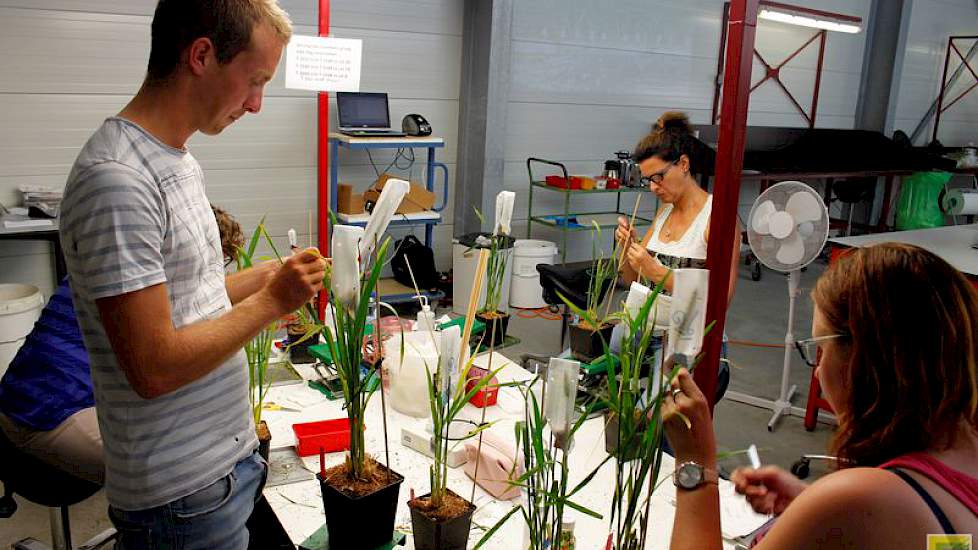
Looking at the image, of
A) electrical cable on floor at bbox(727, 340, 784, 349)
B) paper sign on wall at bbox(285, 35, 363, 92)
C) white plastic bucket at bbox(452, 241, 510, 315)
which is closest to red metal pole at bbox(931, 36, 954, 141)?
electrical cable on floor at bbox(727, 340, 784, 349)

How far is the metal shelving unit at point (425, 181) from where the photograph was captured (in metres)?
5.29

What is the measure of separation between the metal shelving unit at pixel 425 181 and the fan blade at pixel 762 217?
2.55m

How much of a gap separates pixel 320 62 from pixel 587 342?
5.87 feet

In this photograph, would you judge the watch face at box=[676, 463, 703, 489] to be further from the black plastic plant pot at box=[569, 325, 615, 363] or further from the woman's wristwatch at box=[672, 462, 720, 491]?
the black plastic plant pot at box=[569, 325, 615, 363]

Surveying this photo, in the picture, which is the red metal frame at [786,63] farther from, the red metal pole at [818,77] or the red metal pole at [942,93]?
the red metal pole at [942,93]

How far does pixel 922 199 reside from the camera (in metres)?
8.98

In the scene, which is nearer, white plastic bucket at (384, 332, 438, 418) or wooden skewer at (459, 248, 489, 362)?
wooden skewer at (459, 248, 489, 362)

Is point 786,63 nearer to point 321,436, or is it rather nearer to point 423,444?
point 423,444

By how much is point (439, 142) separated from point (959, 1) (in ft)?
28.1

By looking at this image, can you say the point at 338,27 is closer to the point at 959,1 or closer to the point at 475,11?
the point at 475,11

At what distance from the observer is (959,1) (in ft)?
33.5

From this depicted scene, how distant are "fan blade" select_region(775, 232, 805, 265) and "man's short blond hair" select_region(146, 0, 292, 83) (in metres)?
2.88

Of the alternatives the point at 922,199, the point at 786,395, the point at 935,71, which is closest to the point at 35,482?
the point at 786,395

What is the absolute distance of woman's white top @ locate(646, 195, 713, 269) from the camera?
9.76 feet
